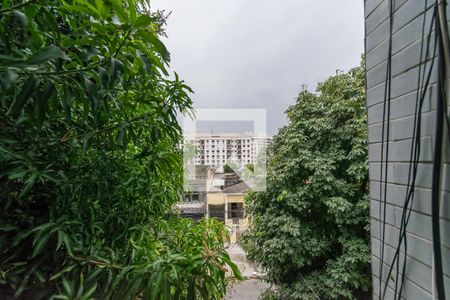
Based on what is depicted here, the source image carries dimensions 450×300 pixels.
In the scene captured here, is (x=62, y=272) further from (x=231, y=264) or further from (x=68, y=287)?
(x=231, y=264)

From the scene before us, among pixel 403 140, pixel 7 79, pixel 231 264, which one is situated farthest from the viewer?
pixel 231 264

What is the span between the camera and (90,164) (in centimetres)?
86

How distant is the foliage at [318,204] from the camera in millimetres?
3416

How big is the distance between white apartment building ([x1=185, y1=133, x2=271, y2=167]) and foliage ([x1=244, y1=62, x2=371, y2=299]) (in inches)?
33.3

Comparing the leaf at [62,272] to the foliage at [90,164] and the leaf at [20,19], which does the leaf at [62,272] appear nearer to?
the foliage at [90,164]

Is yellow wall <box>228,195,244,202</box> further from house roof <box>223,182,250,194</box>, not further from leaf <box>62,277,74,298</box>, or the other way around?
leaf <box>62,277,74,298</box>

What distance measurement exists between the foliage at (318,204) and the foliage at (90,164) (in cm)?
273

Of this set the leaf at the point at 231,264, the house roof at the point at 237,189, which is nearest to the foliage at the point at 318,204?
the house roof at the point at 237,189

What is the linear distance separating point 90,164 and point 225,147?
1.83 m

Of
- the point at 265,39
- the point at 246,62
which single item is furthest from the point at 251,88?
the point at 265,39

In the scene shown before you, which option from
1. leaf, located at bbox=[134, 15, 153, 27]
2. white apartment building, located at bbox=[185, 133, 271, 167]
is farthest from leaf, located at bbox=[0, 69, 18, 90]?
white apartment building, located at bbox=[185, 133, 271, 167]

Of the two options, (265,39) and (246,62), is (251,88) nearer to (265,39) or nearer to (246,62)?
(246,62)

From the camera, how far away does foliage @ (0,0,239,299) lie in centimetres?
57

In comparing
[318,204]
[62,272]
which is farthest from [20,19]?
[318,204]
